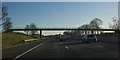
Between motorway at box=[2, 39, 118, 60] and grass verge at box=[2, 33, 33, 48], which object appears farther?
grass verge at box=[2, 33, 33, 48]

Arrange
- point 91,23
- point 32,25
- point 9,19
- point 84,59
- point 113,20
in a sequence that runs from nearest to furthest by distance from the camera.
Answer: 1. point 84,59
2. point 9,19
3. point 113,20
4. point 32,25
5. point 91,23

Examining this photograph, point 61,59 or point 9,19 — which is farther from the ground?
point 9,19

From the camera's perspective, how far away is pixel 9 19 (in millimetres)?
68000

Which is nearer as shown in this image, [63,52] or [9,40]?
[63,52]

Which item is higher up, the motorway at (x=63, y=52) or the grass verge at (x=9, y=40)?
the motorway at (x=63, y=52)

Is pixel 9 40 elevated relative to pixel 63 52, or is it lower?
lower

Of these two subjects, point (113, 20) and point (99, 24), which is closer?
point (113, 20)

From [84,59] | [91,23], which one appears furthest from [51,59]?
[91,23]

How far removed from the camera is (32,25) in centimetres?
11625

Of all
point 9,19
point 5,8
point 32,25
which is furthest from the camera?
point 32,25

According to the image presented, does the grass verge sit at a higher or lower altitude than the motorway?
lower

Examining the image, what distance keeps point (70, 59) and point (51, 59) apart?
1217mm

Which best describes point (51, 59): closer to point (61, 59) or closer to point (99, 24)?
point (61, 59)

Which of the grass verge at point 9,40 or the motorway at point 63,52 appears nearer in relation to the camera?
the motorway at point 63,52
